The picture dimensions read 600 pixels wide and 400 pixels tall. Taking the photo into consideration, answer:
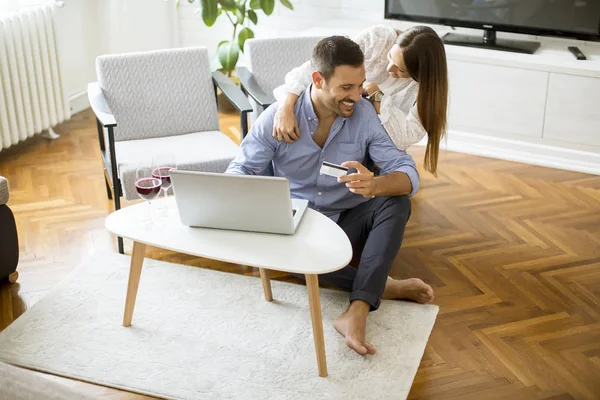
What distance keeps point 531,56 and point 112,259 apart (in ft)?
8.25

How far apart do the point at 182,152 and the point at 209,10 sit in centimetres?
172

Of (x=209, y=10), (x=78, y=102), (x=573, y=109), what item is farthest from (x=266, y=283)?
(x=78, y=102)

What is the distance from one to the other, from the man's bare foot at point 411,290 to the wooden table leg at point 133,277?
97 centimetres

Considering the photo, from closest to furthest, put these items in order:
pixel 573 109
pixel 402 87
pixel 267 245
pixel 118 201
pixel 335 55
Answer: pixel 267 245 < pixel 335 55 < pixel 402 87 < pixel 118 201 < pixel 573 109

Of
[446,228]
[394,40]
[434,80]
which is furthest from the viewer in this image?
[446,228]

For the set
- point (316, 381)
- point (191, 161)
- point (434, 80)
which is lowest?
point (316, 381)

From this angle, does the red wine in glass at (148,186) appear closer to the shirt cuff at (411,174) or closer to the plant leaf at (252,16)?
the shirt cuff at (411,174)

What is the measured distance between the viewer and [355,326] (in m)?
3.05

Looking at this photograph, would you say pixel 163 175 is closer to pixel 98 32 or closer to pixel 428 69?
pixel 428 69

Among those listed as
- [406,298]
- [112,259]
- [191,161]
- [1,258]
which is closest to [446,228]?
[406,298]

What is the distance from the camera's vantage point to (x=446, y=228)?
4004 millimetres

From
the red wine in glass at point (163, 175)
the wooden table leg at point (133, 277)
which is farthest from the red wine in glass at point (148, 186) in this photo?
the wooden table leg at point (133, 277)

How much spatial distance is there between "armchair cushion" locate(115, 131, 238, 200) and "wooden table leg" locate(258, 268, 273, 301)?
2.01 feet

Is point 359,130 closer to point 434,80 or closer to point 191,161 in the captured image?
point 434,80
